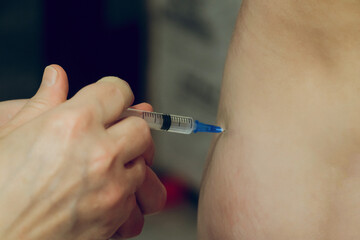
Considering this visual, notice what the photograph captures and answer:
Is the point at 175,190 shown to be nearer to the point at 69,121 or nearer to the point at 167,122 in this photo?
the point at 167,122

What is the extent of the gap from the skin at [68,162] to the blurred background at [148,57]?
109 centimetres

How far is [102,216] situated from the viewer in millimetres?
754

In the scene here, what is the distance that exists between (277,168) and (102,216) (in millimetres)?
313

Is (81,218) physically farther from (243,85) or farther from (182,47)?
Answer: (182,47)

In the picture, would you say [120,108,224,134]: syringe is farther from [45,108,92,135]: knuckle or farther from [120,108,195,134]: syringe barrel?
[45,108,92,135]: knuckle

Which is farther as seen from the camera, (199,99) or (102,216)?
(199,99)

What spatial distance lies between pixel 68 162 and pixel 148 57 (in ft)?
5.34

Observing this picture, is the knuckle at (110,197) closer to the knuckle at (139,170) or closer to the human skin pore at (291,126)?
the knuckle at (139,170)

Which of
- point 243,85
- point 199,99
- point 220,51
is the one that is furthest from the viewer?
point 199,99

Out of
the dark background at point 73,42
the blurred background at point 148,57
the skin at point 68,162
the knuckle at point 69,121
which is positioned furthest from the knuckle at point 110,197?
the dark background at point 73,42

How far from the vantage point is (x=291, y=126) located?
28.1 inches

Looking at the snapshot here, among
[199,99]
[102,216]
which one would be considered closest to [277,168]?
[102,216]

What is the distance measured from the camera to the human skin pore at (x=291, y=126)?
66 centimetres

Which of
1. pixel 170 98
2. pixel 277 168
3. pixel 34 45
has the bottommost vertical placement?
pixel 170 98
